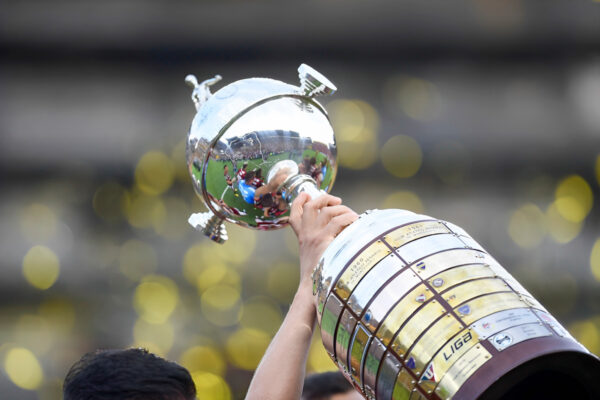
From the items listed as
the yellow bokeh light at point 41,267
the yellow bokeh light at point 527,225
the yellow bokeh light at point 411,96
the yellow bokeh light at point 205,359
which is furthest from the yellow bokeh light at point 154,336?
the yellow bokeh light at point 527,225

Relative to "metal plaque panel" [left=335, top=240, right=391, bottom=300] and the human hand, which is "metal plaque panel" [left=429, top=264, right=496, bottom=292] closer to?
"metal plaque panel" [left=335, top=240, right=391, bottom=300]

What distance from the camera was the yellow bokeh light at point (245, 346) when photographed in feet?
15.1

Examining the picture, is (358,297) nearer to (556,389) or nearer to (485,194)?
(556,389)

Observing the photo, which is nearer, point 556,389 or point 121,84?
point 556,389

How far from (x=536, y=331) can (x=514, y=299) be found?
57 millimetres

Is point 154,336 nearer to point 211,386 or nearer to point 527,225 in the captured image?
point 211,386

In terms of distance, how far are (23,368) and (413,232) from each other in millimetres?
4266

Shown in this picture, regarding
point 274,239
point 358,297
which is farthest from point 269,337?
point 358,297

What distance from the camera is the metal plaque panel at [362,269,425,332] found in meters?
0.82

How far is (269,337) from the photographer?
183 inches

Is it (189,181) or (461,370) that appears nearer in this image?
(461,370)

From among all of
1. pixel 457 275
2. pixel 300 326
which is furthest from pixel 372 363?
pixel 300 326

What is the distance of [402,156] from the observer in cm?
457

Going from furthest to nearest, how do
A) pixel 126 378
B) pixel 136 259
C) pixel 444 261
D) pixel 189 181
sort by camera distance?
1. pixel 189 181
2. pixel 136 259
3. pixel 126 378
4. pixel 444 261
